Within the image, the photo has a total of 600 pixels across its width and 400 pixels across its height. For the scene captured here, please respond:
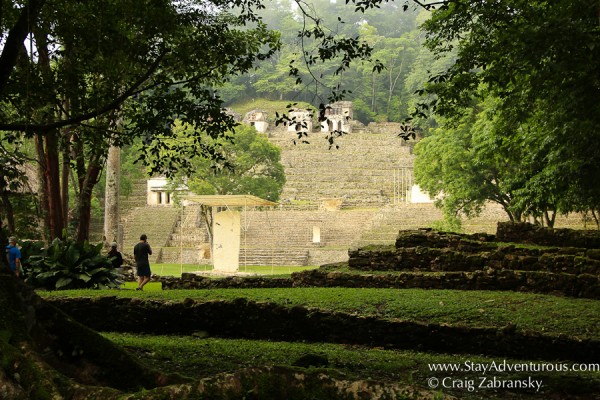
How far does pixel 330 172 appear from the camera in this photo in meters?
64.4

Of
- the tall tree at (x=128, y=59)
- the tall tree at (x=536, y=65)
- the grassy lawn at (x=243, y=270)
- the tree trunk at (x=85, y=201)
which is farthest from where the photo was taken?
the grassy lawn at (x=243, y=270)

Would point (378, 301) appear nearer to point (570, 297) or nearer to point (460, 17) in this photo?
point (570, 297)

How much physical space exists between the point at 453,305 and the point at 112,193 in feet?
38.9

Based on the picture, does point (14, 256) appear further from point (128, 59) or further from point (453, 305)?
point (453, 305)

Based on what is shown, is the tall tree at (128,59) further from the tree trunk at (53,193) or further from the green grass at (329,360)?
the tree trunk at (53,193)

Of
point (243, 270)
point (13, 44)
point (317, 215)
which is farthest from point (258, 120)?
point (13, 44)

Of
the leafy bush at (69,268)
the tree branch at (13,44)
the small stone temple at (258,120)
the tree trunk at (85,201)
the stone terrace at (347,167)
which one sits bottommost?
the leafy bush at (69,268)

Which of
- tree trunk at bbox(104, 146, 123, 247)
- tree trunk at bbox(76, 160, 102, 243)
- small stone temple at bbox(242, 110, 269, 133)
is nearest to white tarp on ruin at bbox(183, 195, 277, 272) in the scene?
tree trunk at bbox(104, 146, 123, 247)

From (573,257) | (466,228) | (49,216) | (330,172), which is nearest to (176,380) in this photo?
(573,257)

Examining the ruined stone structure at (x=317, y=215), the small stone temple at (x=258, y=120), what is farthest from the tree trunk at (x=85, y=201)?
the small stone temple at (x=258, y=120)

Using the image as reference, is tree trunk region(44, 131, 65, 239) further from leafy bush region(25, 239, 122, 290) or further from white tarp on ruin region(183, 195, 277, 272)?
white tarp on ruin region(183, 195, 277, 272)

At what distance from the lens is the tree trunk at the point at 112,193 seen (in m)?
18.9

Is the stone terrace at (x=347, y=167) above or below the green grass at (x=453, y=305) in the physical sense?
above

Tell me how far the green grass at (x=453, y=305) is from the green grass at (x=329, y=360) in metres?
0.71
